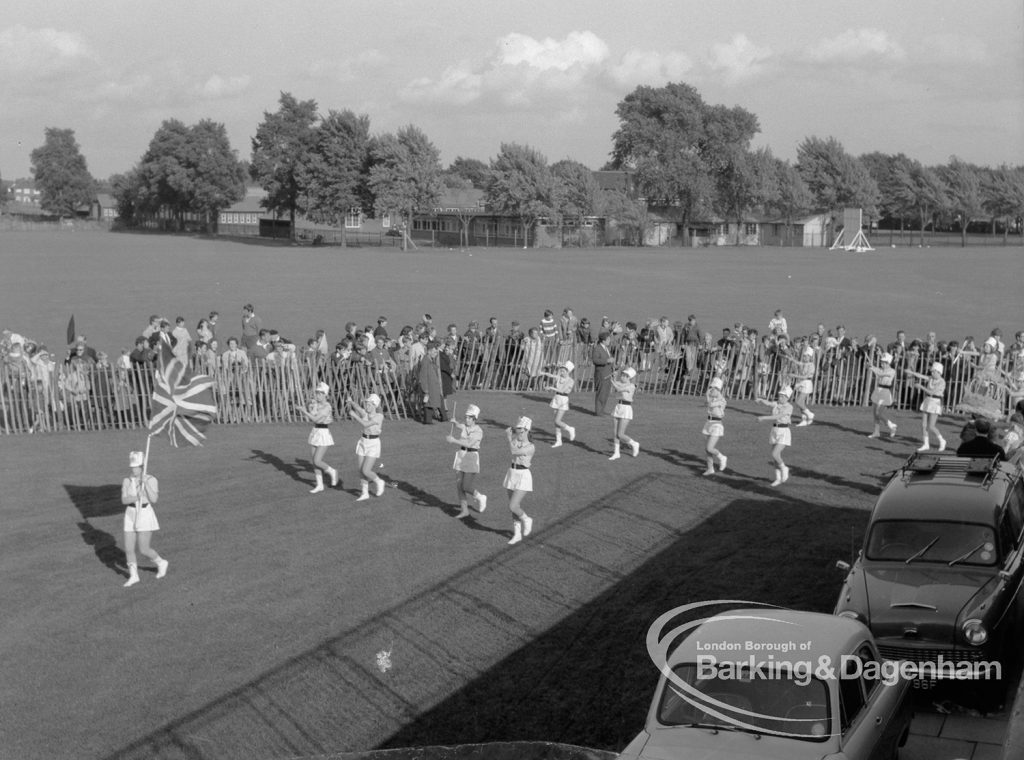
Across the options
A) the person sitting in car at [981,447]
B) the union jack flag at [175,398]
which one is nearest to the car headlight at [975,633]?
the person sitting in car at [981,447]

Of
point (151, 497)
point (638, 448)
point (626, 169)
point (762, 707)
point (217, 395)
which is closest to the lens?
point (762, 707)

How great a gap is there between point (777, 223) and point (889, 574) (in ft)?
339

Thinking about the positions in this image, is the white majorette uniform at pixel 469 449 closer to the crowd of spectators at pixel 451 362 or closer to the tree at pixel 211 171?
the crowd of spectators at pixel 451 362

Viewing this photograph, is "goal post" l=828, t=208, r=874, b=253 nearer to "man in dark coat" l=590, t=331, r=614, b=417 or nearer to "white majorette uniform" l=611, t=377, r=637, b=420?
"man in dark coat" l=590, t=331, r=614, b=417

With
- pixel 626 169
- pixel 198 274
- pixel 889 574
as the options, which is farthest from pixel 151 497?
pixel 626 169

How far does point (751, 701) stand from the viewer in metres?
7.21

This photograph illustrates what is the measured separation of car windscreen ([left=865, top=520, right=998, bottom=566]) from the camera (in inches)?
397

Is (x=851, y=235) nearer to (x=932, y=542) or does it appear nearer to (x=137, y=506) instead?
(x=137, y=506)

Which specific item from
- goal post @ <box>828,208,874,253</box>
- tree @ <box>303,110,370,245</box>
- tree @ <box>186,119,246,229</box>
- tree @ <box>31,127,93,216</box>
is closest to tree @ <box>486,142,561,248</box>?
tree @ <box>303,110,370,245</box>

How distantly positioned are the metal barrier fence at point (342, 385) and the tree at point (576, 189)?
67835mm

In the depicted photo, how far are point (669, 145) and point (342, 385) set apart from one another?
80658 millimetres

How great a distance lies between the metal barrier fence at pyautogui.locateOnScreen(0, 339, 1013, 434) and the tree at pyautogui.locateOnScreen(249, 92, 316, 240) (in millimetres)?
78494

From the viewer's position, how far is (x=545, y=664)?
10820mm

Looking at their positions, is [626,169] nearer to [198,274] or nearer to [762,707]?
[198,274]
